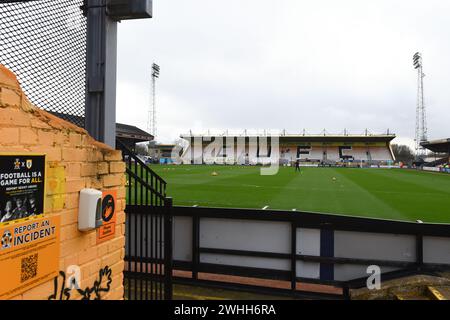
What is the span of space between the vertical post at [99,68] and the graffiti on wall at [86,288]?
134 centimetres

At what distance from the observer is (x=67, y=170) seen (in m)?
2.27

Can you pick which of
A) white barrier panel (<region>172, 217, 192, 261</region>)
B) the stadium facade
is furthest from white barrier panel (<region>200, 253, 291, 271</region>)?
the stadium facade

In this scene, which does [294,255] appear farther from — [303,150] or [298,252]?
[303,150]

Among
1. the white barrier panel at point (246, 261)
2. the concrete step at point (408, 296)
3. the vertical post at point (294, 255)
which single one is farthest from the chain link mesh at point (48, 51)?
the concrete step at point (408, 296)

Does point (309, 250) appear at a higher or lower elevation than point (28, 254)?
lower

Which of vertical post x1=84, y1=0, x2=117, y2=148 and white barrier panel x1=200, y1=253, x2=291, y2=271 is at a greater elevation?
vertical post x1=84, y1=0, x2=117, y2=148

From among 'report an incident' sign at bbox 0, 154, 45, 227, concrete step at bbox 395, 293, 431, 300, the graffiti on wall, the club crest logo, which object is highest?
'report an incident' sign at bbox 0, 154, 45, 227

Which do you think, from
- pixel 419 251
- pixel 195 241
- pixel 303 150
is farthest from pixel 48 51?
pixel 303 150

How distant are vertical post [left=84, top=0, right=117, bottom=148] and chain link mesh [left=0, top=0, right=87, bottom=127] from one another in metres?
0.09

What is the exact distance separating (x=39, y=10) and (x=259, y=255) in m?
4.59

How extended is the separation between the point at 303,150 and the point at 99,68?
6847cm

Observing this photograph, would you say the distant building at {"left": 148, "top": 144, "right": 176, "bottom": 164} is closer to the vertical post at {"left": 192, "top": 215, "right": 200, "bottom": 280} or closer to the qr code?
the vertical post at {"left": 192, "top": 215, "right": 200, "bottom": 280}

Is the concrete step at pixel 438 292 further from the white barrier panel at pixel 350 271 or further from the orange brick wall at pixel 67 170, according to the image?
the orange brick wall at pixel 67 170

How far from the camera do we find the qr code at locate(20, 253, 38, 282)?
1922 mm
